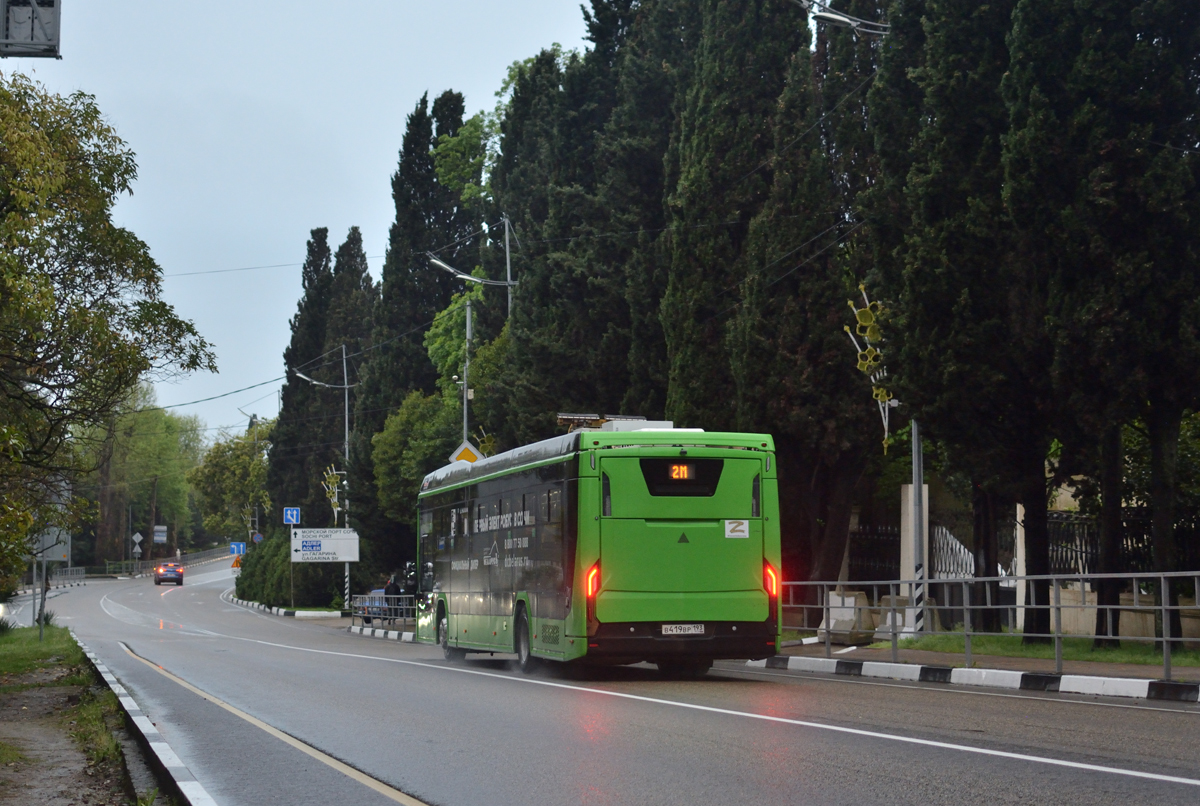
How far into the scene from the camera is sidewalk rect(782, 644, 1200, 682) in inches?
640

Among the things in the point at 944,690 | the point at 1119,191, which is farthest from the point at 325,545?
the point at 944,690

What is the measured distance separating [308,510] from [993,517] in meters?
62.5

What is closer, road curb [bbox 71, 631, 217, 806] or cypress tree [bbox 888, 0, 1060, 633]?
road curb [bbox 71, 631, 217, 806]

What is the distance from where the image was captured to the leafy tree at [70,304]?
751 inches

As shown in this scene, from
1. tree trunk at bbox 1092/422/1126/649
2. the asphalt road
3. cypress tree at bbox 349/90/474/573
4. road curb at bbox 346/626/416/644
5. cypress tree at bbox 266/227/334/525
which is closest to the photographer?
the asphalt road

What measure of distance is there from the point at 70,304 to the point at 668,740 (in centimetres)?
1444

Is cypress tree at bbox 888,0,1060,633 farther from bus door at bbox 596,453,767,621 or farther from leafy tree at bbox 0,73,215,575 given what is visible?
leafy tree at bbox 0,73,215,575

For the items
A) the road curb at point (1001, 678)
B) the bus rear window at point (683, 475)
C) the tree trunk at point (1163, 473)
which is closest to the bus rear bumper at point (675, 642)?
the bus rear window at point (683, 475)

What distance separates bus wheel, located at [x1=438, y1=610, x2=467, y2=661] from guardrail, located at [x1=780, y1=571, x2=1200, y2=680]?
5.86 m

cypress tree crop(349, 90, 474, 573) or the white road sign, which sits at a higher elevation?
cypress tree crop(349, 90, 474, 573)

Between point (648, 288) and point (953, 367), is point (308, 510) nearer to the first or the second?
point (648, 288)

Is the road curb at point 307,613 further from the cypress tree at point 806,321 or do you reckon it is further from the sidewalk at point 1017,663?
the sidewalk at point 1017,663

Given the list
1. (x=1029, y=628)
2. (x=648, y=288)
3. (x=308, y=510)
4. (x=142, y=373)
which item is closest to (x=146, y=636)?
(x=648, y=288)

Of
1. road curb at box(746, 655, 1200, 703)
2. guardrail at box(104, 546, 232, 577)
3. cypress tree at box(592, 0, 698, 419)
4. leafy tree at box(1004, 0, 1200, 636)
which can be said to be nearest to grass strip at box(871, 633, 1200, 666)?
leafy tree at box(1004, 0, 1200, 636)
